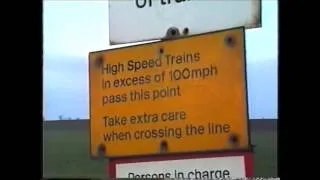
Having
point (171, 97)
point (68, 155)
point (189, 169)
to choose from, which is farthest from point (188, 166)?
point (68, 155)

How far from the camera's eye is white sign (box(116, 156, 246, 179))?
4.61ft

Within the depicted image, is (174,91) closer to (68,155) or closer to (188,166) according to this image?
(188,166)

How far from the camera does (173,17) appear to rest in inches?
57.4

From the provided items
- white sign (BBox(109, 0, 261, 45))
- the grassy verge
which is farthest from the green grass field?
white sign (BBox(109, 0, 261, 45))

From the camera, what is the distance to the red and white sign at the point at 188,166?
4.59 ft

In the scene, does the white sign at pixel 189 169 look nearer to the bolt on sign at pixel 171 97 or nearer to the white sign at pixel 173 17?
the bolt on sign at pixel 171 97

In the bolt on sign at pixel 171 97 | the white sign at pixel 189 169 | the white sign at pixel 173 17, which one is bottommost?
the white sign at pixel 189 169

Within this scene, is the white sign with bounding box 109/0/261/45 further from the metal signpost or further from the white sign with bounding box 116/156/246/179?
the white sign with bounding box 116/156/246/179

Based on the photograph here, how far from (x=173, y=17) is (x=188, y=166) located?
423 mm

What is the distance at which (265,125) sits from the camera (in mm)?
1356

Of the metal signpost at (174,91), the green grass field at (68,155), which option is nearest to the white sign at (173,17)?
the metal signpost at (174,91)
